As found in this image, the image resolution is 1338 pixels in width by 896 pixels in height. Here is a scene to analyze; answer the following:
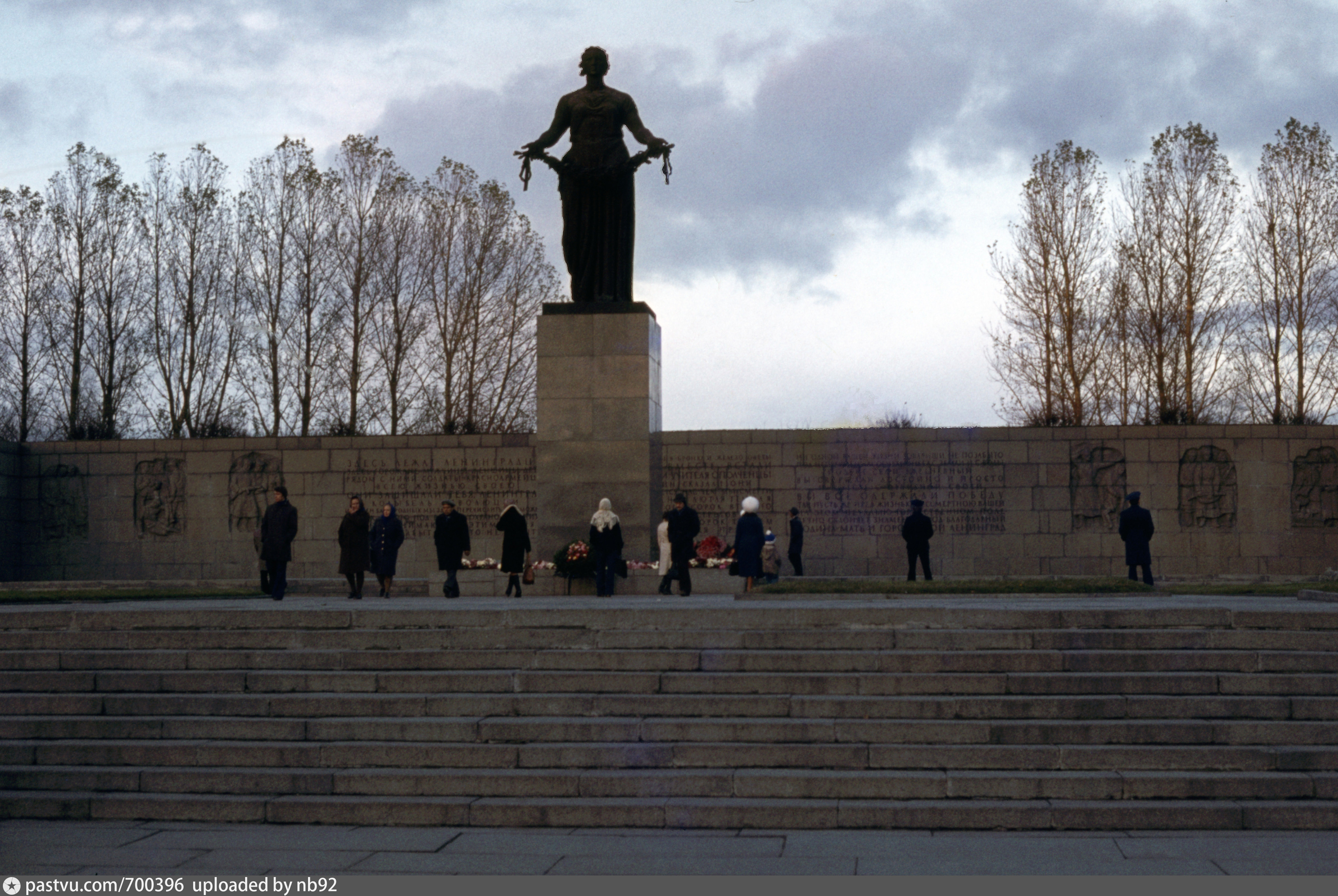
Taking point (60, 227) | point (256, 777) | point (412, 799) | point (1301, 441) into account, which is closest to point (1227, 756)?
point (412, 799)

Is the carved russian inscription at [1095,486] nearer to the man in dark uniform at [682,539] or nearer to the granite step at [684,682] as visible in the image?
the man in dark uniform at [682,539]

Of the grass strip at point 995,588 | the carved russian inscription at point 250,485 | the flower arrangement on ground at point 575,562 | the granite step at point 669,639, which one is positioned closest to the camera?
the granite step at point 669,639

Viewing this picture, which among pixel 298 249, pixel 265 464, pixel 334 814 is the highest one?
pixel 298 249

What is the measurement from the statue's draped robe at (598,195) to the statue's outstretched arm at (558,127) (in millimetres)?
11

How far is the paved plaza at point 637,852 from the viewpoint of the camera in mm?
7172

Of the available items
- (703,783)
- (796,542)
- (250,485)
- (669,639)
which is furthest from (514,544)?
(250,485)

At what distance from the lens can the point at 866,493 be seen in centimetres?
2650

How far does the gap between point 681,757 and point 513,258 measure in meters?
34.8

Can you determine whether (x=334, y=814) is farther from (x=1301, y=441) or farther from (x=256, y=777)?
(x=1301, y=441)

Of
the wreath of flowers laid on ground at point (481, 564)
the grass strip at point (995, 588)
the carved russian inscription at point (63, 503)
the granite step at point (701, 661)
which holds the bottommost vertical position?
the granite step at point (701, 661)

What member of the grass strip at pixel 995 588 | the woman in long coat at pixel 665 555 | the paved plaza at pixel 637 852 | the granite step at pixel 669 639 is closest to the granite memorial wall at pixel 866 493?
the grass strip at pixel 995 588

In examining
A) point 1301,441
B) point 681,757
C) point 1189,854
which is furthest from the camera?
point 1301,441

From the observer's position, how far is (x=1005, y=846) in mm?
7742

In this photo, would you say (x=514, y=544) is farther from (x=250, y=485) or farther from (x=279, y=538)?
(x=250, y=485)
